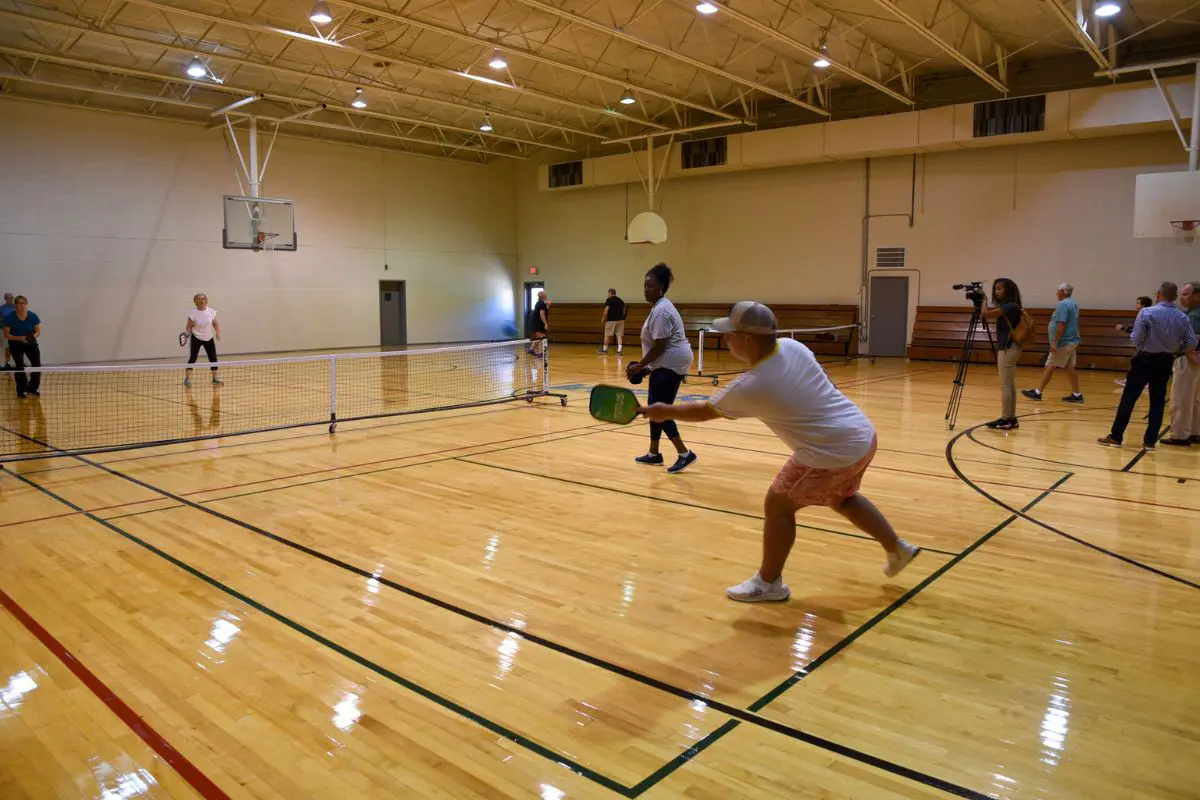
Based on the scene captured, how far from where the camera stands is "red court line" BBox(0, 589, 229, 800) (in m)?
2.82

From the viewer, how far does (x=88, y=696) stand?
3.45m

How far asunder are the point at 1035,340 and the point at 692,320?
9.52 metres

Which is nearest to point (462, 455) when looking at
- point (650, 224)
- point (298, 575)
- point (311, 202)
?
point (298, 575)

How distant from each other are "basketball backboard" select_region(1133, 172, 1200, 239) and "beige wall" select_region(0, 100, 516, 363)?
20376 mm

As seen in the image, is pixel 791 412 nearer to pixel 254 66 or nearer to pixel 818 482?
pixel 818 482

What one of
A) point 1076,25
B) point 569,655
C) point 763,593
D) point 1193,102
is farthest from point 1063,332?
point 569,655

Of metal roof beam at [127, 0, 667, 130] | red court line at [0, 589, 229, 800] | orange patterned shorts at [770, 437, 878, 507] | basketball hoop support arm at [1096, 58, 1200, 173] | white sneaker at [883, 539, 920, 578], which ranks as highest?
metal roof beam at [127, 0, 667, 130]

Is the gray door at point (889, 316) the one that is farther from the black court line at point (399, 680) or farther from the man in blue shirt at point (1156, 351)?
the black court line at point (399, 680)

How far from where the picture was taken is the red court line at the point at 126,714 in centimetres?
282

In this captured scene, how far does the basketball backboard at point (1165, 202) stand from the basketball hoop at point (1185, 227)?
2 cm

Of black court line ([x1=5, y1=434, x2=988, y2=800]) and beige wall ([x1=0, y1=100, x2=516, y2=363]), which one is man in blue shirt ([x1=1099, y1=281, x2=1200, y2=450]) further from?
beige wall ([x1=0, y1=100, x2=516, y2=363])

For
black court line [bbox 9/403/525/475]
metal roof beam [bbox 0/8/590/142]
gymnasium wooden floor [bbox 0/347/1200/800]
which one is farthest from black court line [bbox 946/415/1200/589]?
metal roof beam [bbox 0/8/590/142]

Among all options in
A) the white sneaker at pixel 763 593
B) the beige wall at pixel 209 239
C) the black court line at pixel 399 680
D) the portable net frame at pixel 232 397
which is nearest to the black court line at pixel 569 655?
the black court line at pixel 399 680

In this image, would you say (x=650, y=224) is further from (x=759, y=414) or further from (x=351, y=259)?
(x=759, y=414)
